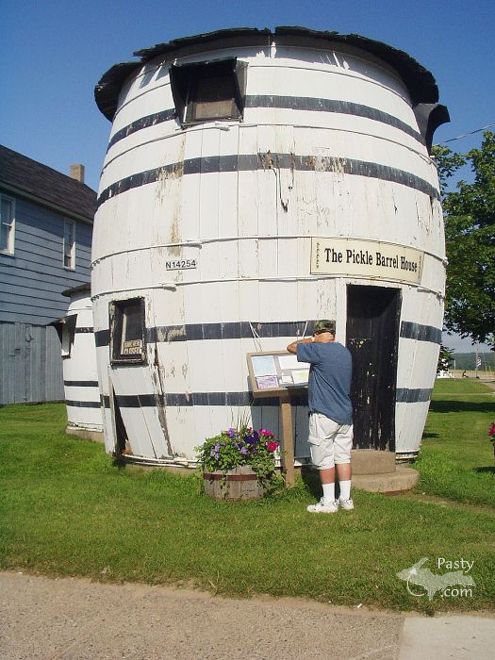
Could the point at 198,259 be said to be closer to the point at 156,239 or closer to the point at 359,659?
the point at 156,239

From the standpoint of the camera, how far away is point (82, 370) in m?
10.6

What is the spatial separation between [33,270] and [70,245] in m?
2.19

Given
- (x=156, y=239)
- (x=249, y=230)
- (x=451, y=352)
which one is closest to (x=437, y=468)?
(x=249, y=230)

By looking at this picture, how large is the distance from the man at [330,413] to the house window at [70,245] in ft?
50.5

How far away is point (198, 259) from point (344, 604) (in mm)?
3943

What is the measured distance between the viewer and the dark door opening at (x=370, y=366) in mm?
7551

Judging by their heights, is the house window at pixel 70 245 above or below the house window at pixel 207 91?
above

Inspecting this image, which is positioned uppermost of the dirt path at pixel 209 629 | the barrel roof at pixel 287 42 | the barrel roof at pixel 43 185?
the barrel roof at pixel 43 185

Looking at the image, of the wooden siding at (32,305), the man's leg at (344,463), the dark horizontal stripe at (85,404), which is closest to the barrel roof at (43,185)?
the wooden siding at (32,305)

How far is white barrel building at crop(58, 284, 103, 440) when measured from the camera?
1054 cm

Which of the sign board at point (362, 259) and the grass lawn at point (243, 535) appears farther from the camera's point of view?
the sign board at point (362, 259)

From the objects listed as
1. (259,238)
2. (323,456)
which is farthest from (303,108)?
(323,456)

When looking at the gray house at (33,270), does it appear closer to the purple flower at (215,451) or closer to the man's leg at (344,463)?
the purple flower at (215,451)

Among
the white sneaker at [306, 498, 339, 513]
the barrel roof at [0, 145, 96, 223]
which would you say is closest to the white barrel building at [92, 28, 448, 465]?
the white sneaker at [306, 498, 339, 513]
